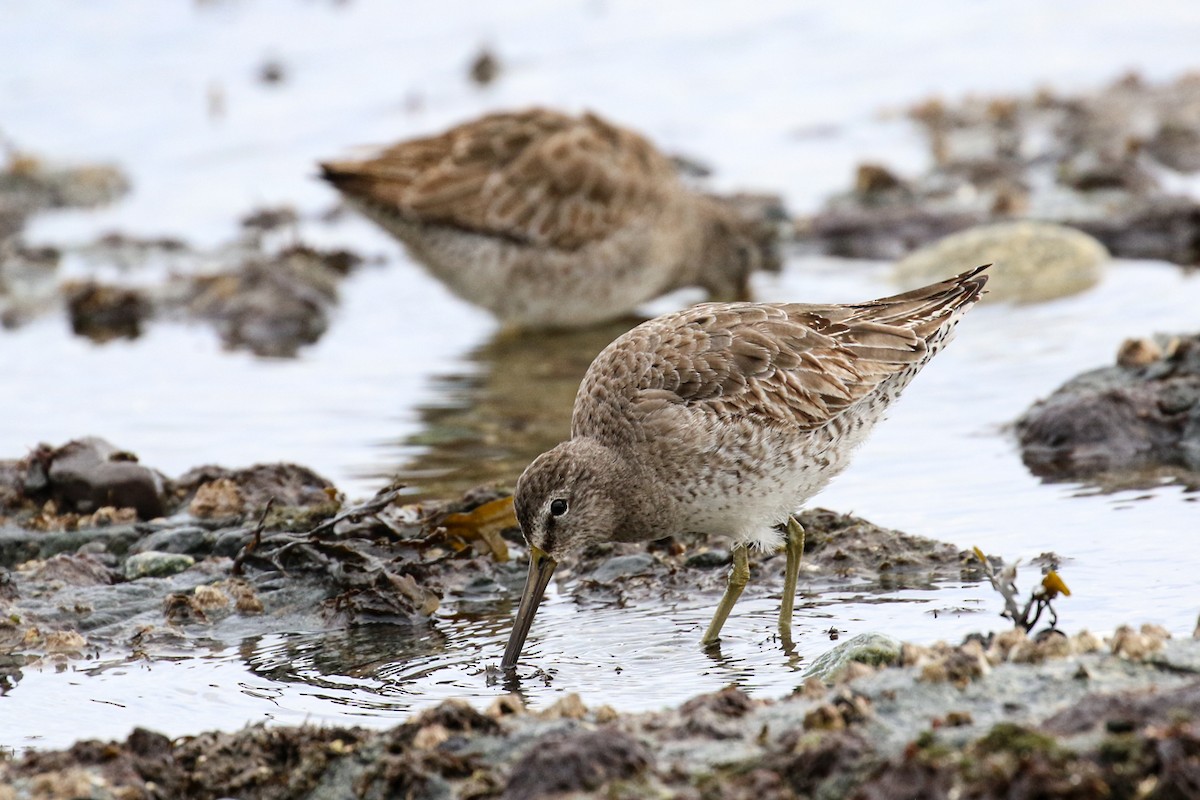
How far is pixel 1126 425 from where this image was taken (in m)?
6.69

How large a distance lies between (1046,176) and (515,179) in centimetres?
512

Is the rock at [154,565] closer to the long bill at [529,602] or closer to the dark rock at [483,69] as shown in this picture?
the long bill at [529,602]

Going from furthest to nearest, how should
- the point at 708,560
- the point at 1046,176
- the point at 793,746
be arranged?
the point at 1046,176 < the point at 708,560 < the point at 793,746

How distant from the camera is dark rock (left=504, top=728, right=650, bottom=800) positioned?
3461mm

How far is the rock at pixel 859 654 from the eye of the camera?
14.4 feet

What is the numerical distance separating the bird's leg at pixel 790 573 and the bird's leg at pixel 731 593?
0.45 feet

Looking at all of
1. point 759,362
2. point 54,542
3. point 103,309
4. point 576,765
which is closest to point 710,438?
point 759,362

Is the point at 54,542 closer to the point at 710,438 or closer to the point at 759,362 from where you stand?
the point at 710,438

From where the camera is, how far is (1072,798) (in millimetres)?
3189

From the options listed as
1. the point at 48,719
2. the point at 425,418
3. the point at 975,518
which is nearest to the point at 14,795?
the point at 48,719

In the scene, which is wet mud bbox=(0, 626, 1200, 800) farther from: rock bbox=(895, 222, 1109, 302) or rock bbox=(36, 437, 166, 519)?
rock bbox=(895, 222, 1109, 302)

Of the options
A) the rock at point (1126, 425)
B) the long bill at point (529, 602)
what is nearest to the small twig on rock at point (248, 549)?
the long bill at point (529, 602)

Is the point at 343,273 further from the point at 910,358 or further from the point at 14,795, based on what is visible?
the point at 14,795

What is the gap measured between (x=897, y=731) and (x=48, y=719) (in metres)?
2.43
